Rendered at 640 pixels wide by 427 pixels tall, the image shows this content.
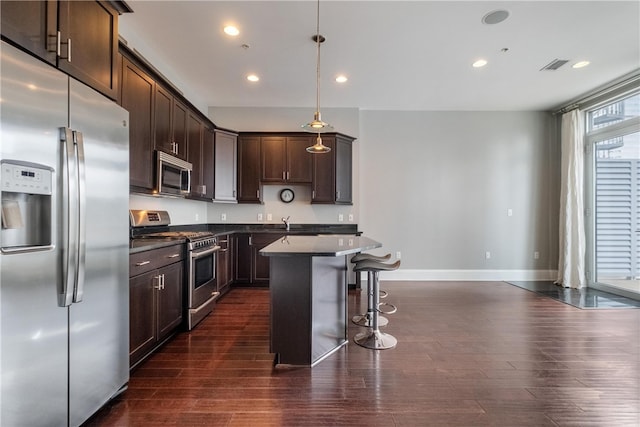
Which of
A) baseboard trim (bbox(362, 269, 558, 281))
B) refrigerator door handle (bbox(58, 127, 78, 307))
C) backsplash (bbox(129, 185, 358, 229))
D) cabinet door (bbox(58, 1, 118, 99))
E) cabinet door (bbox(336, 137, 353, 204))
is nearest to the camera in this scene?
refrigerator door handle (bbox(58, 127, 78, 307))

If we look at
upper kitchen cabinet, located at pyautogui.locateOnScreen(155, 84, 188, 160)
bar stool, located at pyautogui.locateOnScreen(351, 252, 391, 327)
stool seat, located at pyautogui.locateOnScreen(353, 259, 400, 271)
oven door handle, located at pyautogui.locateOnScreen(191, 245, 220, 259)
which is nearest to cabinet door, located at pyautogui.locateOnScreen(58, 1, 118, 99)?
upper kitchen cabinet, located at pyautogui.locateOnScreen(155, 84, 188, 160)

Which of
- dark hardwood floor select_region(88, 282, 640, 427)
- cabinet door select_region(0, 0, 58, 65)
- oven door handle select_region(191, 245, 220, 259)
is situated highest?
cabinet door select_region(0, 0, 58, 65)

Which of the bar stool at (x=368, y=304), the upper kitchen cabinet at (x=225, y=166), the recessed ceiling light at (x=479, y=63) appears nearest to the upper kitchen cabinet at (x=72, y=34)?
the bar stool at (x=368, y=304)

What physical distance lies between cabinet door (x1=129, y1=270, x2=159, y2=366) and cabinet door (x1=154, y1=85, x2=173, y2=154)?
1373 millimetres

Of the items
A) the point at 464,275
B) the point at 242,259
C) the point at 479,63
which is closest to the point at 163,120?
the point at 242,259

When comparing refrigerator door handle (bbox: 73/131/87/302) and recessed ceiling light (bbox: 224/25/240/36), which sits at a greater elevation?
recessed ceiling light (bbox: 224/25/240/36)

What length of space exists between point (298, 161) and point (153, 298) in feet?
9.96

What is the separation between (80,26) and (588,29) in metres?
4.20

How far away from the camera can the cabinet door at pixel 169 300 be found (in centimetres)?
253

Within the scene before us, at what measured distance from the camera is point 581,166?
188 inches

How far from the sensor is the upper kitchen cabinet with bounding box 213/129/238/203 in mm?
4598

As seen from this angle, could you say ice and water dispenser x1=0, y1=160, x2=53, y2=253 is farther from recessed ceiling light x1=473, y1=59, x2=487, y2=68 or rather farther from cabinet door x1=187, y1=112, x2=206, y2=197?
recessed ceiling light x1=473, y1=59, x2=487, y2=68

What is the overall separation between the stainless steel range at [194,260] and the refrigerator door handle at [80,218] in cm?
147

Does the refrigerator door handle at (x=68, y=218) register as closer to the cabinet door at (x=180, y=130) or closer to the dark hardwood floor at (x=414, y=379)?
the dark hardwood floor at (x=414, y=379)
